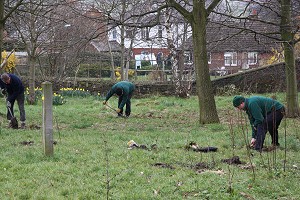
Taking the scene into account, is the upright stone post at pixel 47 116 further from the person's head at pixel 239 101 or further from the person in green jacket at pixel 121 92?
the person in green jacket at pixel 121 92

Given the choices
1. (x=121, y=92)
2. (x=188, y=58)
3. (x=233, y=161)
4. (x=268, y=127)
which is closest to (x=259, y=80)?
(x=188, y=58)

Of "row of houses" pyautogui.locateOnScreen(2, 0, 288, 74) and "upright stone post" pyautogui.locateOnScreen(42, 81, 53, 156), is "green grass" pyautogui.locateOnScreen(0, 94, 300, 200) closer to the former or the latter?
"upright stone post" pyautogui.locateOnScreen(42, 81, 53, 156)

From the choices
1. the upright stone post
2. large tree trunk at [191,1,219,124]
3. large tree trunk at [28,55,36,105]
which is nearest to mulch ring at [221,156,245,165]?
the upright stone post

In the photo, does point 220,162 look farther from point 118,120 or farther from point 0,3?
point 0,3

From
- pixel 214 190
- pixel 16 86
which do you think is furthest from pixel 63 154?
pixel 16 86

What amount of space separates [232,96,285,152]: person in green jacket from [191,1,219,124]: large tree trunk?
4.44 meters

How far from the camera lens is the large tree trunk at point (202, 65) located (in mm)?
13977

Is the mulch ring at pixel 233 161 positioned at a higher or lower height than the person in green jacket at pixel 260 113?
lower

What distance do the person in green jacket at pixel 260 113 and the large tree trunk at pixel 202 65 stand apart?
4.44 meters

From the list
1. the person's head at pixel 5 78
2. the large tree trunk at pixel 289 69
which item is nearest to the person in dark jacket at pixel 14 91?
the person's head at pixel 5 78

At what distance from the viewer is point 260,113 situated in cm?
910

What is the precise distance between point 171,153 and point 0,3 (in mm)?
7979

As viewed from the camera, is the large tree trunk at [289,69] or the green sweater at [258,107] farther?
the large tree trunk at [289,69]

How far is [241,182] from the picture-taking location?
6605 millimetres
